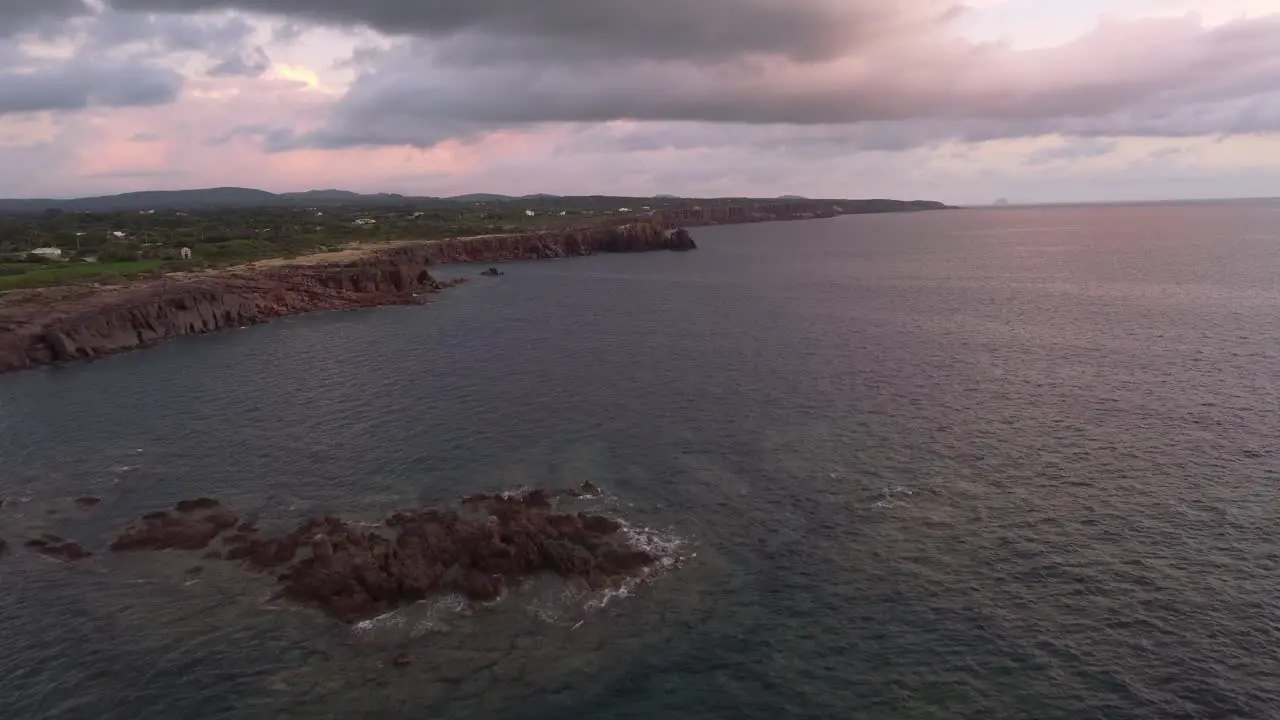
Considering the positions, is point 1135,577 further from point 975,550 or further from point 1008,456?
point 1008,456

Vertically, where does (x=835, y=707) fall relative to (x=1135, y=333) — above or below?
below

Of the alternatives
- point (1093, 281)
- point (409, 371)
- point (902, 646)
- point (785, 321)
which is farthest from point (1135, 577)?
point (1093, 281)

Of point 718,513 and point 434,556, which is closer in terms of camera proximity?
point 434,556

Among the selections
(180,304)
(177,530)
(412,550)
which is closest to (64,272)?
(180,304)

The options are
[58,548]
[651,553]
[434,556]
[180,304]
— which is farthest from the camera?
[180,304]

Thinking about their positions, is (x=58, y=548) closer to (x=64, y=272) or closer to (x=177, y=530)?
(x=177, y=530)

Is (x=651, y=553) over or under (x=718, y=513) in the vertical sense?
under
